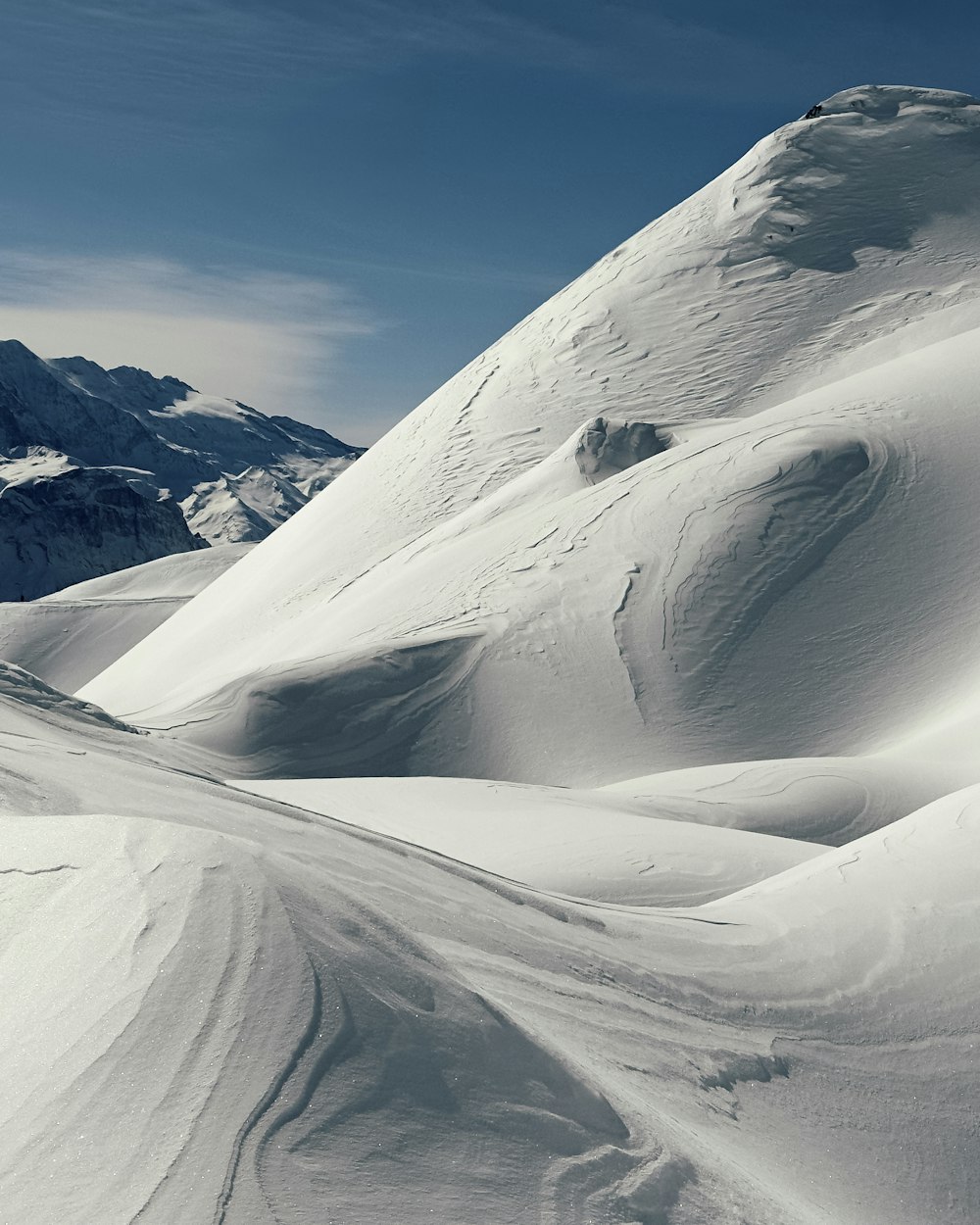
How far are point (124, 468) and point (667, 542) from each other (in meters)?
71.3

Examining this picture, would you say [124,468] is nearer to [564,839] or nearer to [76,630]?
[76,630]

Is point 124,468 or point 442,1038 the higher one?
point 124,468

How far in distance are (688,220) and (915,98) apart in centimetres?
483

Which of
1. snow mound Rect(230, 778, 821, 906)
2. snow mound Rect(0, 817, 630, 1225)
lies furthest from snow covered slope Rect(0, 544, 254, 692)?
snow mound Rect(0, 817, 630, 1225)

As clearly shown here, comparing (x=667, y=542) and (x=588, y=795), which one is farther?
(x=667, y=542)

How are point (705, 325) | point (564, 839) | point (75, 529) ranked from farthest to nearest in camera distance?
point (75, 529), point (705, 325), point (564, 839)

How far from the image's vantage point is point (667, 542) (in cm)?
1056

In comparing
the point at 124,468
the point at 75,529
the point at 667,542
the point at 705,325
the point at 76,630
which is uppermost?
the point at 124,468

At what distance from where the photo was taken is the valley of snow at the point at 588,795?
228 cm

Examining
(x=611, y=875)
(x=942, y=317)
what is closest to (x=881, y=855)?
(x=611, y=875)

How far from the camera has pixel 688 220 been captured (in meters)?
18.8

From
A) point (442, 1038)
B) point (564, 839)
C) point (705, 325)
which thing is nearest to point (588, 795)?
point (564, 839)

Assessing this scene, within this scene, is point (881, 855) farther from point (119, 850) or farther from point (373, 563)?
point (373, 563)

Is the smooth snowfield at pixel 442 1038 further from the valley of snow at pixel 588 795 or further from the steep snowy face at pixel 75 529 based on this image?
the steep snowy face at pixel 75 529
